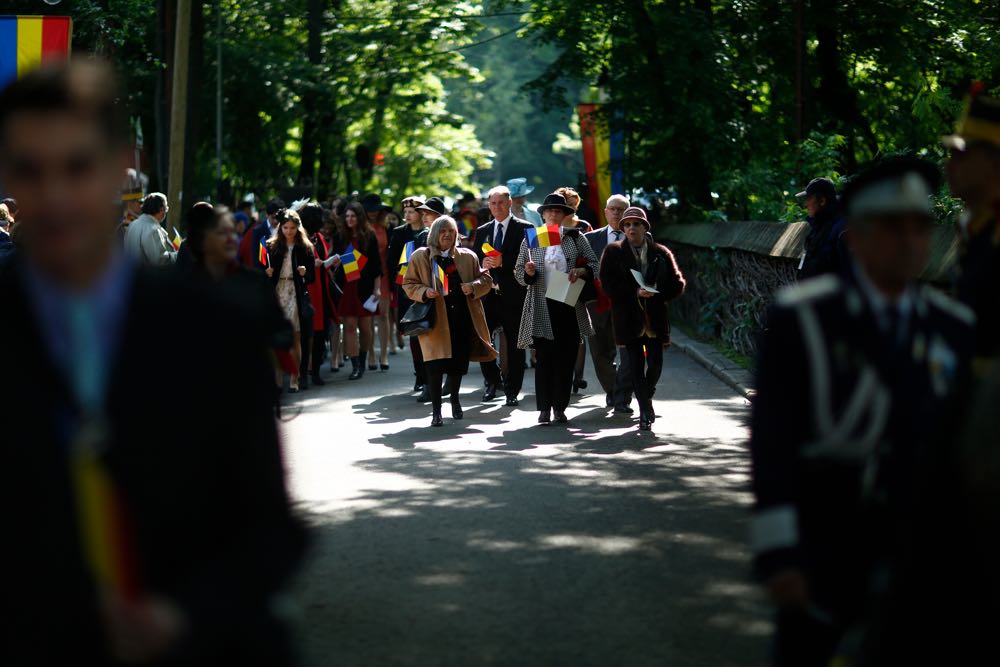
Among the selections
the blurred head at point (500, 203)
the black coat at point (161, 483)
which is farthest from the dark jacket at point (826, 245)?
the black coat at point (161, 483)

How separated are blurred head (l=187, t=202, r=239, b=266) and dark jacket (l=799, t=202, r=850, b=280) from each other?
4578mm

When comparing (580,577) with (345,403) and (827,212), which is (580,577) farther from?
(345,403)

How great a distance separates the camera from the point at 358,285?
1870cm

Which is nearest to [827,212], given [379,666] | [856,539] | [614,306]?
[614,306]

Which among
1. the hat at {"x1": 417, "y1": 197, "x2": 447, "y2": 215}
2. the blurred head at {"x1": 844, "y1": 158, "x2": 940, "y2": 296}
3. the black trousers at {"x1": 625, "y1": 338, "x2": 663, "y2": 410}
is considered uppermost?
the hat at {"x1": 417, "y1": 197, "x2": 447, "y2": 215}

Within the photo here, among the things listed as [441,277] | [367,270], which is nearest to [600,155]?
[367,270]

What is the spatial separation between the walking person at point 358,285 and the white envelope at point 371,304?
0.06 ft

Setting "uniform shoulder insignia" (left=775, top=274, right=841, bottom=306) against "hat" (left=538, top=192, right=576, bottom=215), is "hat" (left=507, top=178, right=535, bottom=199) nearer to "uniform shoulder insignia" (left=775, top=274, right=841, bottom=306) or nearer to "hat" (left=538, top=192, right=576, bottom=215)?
"hat" (left=538, top=192, right=576, bottom=215)

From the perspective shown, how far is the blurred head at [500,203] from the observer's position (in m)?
15.0

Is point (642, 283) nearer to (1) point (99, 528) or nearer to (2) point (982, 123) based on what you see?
(2) point (982, 123)

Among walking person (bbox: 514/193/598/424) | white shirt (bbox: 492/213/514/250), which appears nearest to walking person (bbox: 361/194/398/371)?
white shirt (bbox: 492/213/514/250)

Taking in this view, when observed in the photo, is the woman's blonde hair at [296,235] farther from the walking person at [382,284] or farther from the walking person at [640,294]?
the walking person at [640,294]

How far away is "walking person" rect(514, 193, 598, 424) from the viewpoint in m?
13.1

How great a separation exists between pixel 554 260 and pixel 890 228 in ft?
33.5
